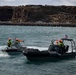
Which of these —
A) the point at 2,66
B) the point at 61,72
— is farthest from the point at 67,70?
the point at 2,66

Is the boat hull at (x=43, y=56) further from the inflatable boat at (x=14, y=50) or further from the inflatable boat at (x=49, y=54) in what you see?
the inflatable boat at (x=14, y=50)

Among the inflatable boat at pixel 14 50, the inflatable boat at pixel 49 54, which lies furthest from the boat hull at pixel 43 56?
the inflatable boat at pixel 14 50

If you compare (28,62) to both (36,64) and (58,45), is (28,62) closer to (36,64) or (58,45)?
(36,64)

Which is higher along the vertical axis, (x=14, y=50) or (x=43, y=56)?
(x=14, y=50)

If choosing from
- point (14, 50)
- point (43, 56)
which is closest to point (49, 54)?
point (43, 56)

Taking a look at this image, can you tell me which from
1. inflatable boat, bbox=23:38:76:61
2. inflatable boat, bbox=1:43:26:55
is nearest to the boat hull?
inflatable boat, bbox=23:38:76:61

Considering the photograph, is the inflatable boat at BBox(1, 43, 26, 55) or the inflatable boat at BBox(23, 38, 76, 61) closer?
the inflatable boat at BBox(23, 38, 76, 61)

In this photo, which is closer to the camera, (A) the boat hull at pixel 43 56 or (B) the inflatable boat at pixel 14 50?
(A) the boat hull at pixel 43 56

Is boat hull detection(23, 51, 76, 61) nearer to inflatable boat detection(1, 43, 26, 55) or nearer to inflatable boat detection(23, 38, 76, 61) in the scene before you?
inflatable boat detection(23, 38, 76, 61)

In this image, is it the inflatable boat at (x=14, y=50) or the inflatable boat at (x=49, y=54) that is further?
the inflatable boat at (x=14, y=50)

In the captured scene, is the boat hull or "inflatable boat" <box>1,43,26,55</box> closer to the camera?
the boat hull

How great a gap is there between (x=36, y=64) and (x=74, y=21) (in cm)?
16572

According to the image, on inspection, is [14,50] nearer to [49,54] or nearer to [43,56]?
[43,56]

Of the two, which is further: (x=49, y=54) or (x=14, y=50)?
(x=14, y=50)
